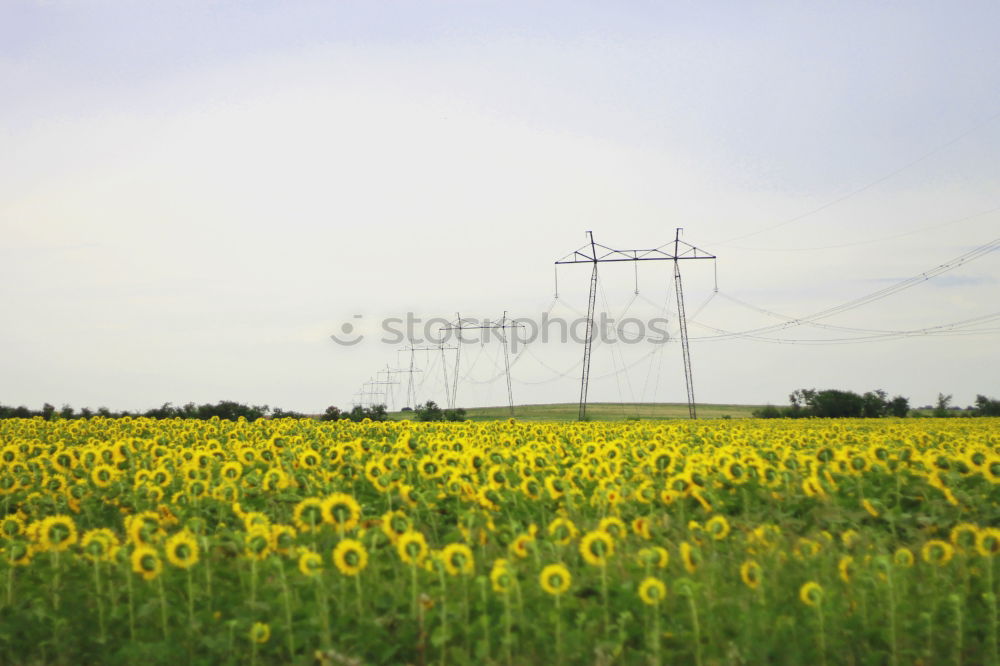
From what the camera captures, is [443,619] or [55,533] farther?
[55,533]

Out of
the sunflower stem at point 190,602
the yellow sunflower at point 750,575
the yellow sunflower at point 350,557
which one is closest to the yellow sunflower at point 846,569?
the yellow sunflower at point 750,575

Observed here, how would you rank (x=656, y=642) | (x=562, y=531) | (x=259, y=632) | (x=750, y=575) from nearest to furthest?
(x=656, y=642), (x=259, y=632), (x=750, y=575), (x=562, y=531)

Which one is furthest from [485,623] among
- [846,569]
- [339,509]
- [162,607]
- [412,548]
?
[846,569]

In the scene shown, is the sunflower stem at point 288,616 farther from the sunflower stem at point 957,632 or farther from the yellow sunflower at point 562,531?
the sunflower stem at point 957,632

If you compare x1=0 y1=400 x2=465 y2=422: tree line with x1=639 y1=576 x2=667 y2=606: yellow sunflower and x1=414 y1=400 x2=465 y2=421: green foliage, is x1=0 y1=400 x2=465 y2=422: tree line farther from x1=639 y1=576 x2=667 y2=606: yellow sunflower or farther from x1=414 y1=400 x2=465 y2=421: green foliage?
x1=639 y1=576 x2=667 y2=606: yellow sunflower

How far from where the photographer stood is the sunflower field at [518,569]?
7000 millimetres

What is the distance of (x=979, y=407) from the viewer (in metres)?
69.3

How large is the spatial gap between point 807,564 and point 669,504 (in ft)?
9.42

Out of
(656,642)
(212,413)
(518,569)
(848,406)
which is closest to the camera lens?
(656,642)

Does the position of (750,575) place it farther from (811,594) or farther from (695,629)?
(695,629)

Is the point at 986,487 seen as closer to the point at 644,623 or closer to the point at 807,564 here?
the point at 807,564

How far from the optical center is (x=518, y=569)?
7.59m

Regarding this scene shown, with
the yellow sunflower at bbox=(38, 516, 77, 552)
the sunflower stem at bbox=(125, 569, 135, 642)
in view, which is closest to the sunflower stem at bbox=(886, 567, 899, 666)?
the sunflower stem at bbox=(125, 569, 135, 642)

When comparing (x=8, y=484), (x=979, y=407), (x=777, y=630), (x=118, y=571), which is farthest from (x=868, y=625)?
(x=979, y=407)
